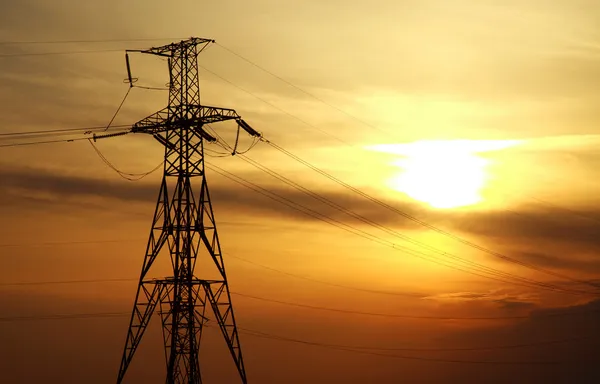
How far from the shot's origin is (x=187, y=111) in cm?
7600

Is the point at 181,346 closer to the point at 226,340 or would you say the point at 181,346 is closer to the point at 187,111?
the point at 226,340

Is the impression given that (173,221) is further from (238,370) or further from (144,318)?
(238,370)

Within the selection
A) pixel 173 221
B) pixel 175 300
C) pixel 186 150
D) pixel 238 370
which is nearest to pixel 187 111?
pixel 186 150

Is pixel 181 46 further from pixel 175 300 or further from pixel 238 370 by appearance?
pixel 238 370

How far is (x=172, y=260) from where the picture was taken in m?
74.2

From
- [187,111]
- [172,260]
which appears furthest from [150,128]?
[172,260]

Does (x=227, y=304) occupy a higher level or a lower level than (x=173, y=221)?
lower

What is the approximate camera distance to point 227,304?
76.4 m

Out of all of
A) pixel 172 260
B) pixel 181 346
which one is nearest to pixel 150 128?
pixel 172 260

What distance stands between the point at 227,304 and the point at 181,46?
20.5 m

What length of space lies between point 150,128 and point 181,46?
6866 mm

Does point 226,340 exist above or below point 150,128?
below

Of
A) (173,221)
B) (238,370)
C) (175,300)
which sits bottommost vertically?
(238,370)

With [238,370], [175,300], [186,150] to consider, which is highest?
[186,150]
